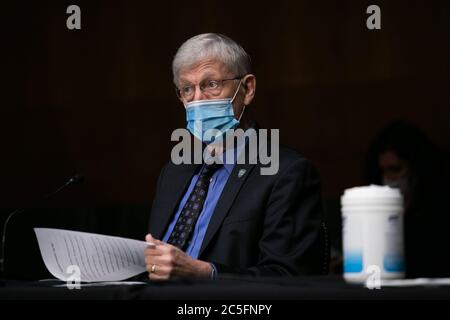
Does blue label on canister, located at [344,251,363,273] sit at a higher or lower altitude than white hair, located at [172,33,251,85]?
lower

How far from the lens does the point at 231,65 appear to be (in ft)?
7.82

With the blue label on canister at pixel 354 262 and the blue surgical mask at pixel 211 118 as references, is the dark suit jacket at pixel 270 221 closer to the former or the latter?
the blue surgical mask at pixel 211 118

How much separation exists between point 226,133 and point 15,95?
2847mm

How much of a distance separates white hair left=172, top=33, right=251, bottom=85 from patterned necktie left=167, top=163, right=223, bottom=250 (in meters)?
0.30

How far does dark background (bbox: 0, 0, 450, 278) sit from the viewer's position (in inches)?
167

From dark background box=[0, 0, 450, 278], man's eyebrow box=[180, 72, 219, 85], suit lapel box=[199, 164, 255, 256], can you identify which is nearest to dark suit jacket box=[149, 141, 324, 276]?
suit lapel box=[199, 164, 255, 256]

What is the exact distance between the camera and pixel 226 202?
215cm

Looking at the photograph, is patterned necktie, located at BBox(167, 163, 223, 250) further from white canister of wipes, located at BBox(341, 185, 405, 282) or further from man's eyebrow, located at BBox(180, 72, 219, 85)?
white canister of wipes, located at BBox(341, 185, 405, 282)

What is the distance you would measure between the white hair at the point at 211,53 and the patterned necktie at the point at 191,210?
1.00 ft

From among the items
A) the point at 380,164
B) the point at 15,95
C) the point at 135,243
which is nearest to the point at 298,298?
the point at 135,243

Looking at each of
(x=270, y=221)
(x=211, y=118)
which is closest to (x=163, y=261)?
(x=270, y=221)

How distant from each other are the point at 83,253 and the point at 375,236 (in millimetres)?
650

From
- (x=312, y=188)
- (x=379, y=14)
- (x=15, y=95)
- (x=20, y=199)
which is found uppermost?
(x=379, y=14)

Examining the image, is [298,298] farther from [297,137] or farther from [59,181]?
[59,181]
